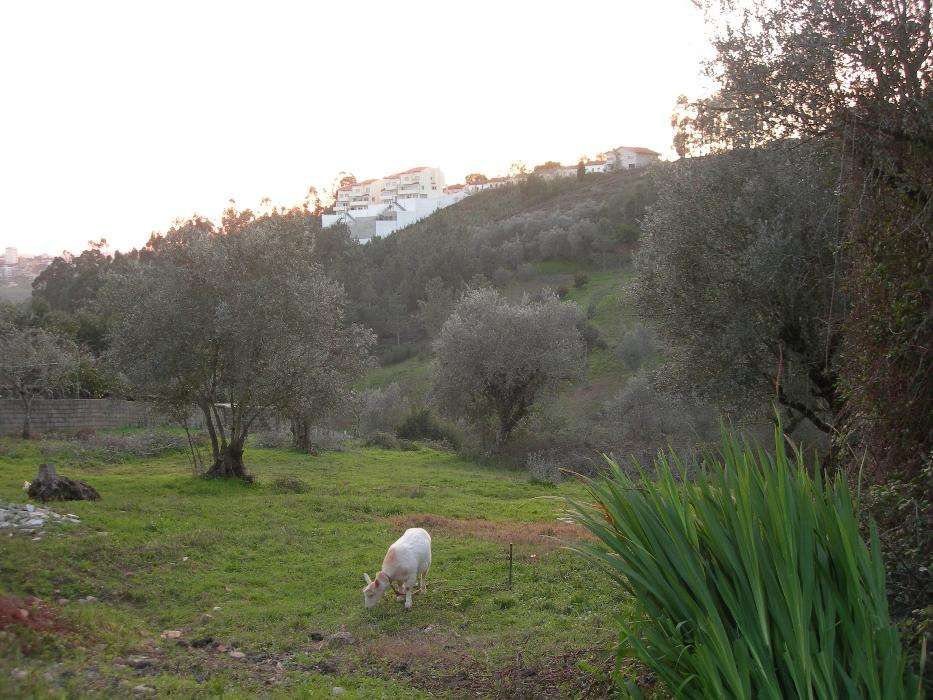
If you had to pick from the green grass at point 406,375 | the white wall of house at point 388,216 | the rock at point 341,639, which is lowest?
the rock at point 341,639

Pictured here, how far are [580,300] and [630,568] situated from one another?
52.0m

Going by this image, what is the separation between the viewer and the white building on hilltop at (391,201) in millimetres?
110062

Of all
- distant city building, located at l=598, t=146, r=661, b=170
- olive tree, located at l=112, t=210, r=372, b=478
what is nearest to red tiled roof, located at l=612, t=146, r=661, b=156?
distant city building, located at l=598, t=146, r=661, b=170

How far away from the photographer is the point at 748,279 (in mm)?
12242

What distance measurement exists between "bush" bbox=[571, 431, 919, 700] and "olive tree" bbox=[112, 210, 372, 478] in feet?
56.7

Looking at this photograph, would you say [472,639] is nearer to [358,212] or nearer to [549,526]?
[549,526]

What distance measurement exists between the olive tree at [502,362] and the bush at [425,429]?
5.15 metres

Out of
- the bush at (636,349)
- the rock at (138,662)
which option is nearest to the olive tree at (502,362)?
the bush at (636,349)

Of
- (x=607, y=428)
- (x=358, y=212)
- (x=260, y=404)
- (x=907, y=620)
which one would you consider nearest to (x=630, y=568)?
(x=907, y=620)

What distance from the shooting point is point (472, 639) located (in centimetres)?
914

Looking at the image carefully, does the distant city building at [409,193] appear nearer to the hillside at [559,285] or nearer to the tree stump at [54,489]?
the hillside at [559,285]

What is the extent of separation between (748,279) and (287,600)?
883 cm

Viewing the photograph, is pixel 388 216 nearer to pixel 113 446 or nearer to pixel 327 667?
pixel 113 446

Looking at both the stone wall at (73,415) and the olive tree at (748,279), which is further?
the stone wall at (73,415)
